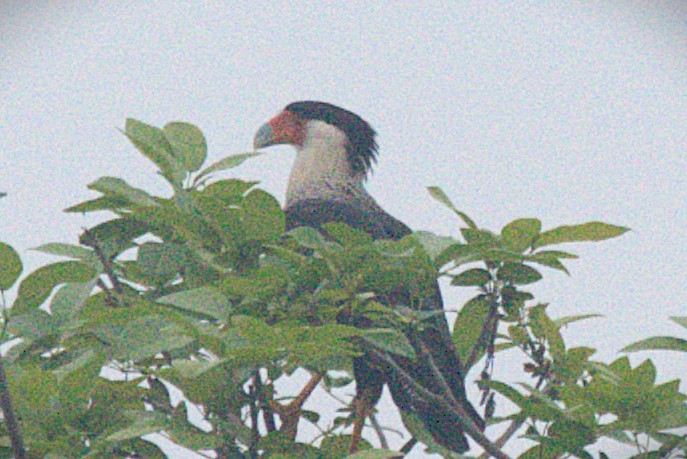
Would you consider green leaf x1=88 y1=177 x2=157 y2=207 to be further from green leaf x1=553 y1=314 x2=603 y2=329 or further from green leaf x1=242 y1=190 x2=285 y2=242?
green leaf x1=553 y1=314 x2=603 y2=329

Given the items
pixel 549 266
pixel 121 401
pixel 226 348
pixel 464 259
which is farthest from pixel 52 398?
pixel 549 266

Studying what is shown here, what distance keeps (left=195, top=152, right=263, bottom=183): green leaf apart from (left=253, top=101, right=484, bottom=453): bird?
2.27 feet

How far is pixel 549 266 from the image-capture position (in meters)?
1.93

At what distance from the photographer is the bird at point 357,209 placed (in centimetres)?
263

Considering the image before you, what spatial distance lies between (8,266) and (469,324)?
110 centimetres

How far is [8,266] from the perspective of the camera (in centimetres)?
174

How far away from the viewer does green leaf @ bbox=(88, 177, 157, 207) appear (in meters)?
1.75

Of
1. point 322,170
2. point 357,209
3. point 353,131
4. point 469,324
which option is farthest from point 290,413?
point 353,131

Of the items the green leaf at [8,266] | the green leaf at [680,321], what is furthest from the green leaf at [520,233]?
the green leaf at [8,266]

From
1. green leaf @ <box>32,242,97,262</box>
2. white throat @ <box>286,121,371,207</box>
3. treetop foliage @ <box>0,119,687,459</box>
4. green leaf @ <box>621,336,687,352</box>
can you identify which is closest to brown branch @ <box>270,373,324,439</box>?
treetop foliage @ <box>0,119,687,459</box>

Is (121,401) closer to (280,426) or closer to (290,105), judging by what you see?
(280,426)

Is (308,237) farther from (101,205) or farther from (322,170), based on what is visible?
(322,170)

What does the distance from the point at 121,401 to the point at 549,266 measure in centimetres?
94

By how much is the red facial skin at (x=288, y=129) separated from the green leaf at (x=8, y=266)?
9.38ft
